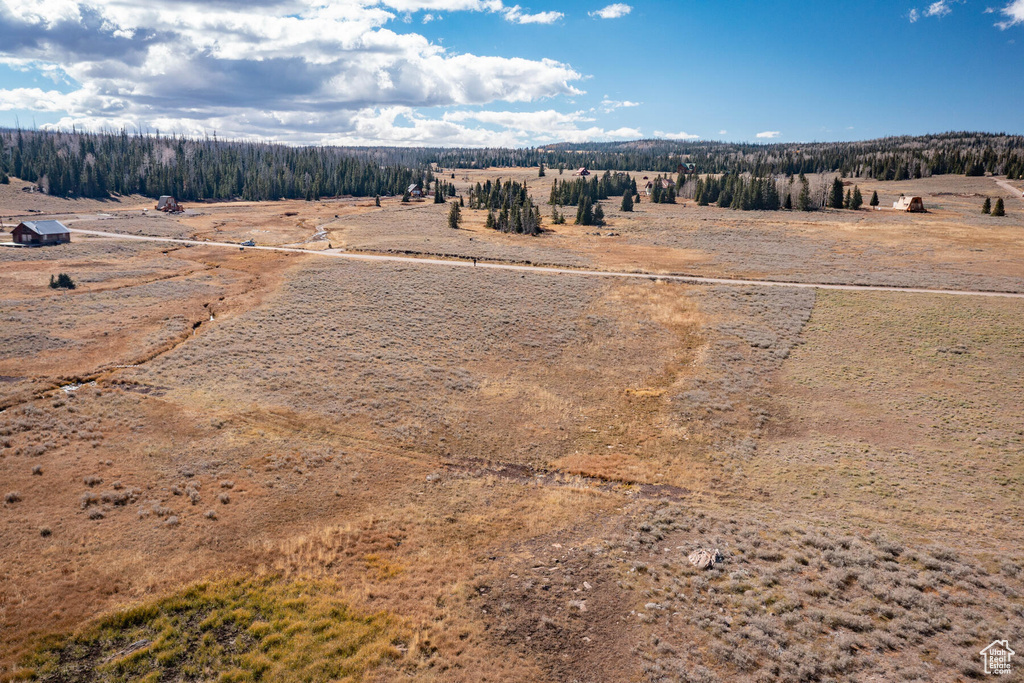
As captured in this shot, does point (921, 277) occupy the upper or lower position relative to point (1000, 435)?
upper

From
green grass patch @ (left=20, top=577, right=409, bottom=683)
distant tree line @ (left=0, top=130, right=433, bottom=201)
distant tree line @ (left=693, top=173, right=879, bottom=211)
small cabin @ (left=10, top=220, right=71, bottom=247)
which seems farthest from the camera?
distant tree line @ (left=0, top=130, right=433, bottom=201)

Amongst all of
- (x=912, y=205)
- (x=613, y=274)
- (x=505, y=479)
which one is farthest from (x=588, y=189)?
(x=505, y=479)

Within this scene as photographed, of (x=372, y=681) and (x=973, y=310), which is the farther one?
(x=973, y=310)

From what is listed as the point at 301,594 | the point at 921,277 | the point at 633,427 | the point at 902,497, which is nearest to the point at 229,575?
the point at 301,594

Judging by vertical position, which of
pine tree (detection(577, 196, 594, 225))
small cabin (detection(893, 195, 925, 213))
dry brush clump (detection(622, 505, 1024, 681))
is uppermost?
small cabin (detection(893, 195, 925, 213))

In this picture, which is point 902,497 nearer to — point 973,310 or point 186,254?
point 973,310

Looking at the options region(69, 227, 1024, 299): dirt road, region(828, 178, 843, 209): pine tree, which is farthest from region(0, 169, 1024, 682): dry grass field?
region(828, 178, 843, 209): pine tree

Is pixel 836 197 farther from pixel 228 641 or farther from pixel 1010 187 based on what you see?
pixel 228 641

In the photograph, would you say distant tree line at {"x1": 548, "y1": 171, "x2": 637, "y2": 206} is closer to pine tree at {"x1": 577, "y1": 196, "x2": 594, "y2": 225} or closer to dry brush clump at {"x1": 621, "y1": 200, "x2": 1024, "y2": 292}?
pine tree at {"x1": 577, "y1": 196, "x2": 594, "y2": 225}

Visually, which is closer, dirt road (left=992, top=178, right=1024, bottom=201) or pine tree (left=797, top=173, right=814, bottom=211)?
pine tree (left=797, top=173, right=814, bottom=211)
